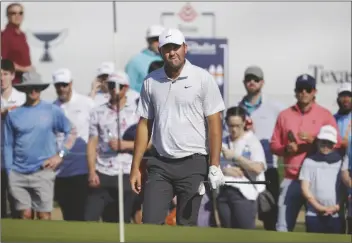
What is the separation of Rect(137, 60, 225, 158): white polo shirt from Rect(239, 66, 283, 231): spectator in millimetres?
2888

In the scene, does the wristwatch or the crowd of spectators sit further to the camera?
the wristwatch

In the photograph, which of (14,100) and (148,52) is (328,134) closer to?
(148,52)

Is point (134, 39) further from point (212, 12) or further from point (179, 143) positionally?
point (179, 143)

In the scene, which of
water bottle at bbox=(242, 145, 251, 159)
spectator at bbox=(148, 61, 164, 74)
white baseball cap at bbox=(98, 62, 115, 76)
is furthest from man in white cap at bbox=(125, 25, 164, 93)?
water bottle at bbox=(242, 145, 251, 159)

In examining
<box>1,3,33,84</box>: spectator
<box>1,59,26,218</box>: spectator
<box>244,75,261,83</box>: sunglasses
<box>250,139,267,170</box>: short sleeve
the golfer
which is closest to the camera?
the golfer

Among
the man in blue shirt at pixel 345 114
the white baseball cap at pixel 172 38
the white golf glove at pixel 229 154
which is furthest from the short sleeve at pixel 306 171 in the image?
the white baseball cap at pixel 172 38

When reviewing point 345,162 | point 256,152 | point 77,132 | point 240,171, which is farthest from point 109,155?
point 345,162

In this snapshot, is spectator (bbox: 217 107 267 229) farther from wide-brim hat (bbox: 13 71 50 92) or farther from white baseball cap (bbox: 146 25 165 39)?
wide-brim hat (bbox: 13 71 50 92)

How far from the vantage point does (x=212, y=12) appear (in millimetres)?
15922

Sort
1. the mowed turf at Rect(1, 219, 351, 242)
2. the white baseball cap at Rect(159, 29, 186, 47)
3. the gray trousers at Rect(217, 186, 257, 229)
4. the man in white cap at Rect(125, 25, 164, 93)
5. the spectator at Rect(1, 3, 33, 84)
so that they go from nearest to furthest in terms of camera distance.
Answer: the white baseball cap at Rect(159, 29, 186, 47), the mowed turf at Rect(1, 219, 351, 242), the gray trousers at Rect(217, 186, 257, 229), the man in white cap at Rect(125, 25, 164, 93), the spectator at Rect(1, 3, 33, 84)

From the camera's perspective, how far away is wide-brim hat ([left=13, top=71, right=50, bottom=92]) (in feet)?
44.9

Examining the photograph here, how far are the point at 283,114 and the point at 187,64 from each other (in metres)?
3.06

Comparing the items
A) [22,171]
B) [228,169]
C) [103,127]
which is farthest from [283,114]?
[22,171]

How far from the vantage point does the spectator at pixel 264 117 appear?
525 inches
